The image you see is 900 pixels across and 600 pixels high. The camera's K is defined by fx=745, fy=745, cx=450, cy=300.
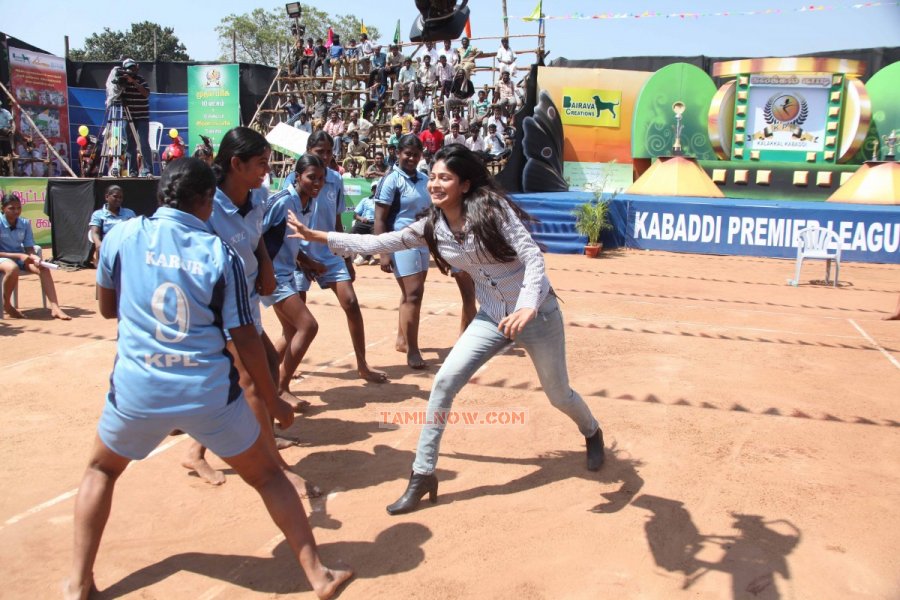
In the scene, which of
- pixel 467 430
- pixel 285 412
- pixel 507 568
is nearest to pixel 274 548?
pixel 285 412

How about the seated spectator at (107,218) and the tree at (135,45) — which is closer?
the seated spectator at (107,218)

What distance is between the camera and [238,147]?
145 inches

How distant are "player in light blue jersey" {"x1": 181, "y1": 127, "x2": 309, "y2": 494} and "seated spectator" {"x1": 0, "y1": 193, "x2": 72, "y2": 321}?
5.42 m

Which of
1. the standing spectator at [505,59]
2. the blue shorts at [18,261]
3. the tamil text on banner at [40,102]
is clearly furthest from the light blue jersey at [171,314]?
the tamil text on banner at [40,102]

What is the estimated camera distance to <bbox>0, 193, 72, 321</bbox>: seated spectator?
8.23 m

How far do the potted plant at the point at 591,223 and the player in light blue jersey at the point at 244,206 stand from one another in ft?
36.0

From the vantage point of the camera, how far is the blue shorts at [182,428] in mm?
2602

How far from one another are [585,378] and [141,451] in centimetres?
391

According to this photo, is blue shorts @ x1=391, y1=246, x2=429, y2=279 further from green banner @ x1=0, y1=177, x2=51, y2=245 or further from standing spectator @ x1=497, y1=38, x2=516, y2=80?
standing spectator @ x1=497, y1=38, x2=516, y2=80

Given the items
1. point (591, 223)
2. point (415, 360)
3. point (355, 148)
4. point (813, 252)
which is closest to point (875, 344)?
point (813, 252)

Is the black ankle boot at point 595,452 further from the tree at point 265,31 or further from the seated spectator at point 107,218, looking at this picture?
the tree at point 265,31

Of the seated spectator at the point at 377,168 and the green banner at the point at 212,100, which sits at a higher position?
the green banner at the point at 212,100

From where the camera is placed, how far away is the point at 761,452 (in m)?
4.41

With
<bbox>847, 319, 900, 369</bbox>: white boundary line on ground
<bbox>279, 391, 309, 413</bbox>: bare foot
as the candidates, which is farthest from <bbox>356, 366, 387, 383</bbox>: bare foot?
<bbox>847, 319, 900, 369</bbox>: white boundary line on ground
